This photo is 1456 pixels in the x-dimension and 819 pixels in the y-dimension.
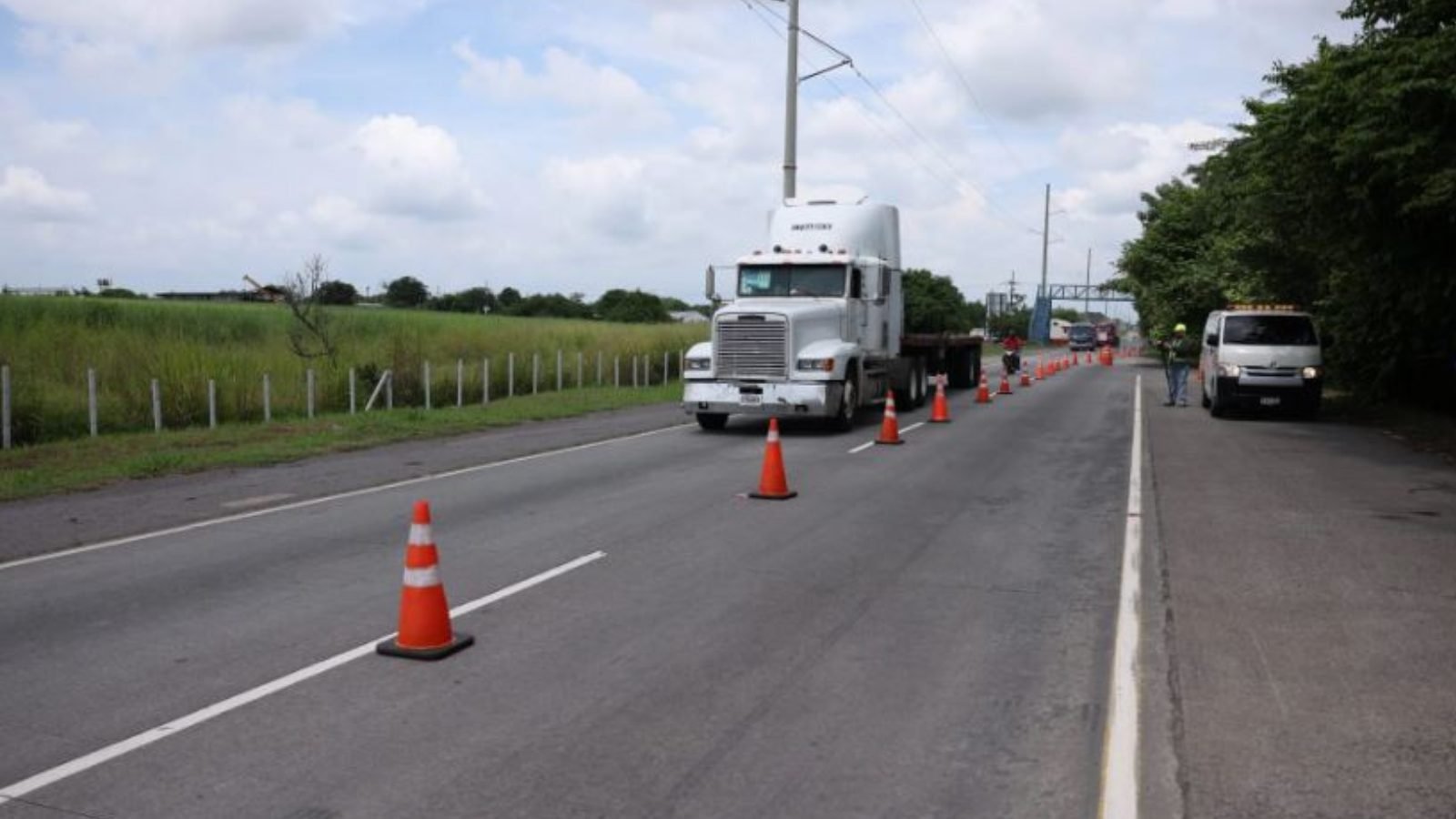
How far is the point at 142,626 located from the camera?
686 cm

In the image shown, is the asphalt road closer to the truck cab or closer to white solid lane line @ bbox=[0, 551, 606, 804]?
white solid lane line @ bbox=[0, 551, 606, 804]

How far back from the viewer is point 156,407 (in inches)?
755

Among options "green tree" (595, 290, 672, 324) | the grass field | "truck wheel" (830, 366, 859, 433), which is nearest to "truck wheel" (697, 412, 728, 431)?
"truck wheel" (830, 366, 859, 433)

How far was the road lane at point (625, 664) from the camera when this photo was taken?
4.52 metres

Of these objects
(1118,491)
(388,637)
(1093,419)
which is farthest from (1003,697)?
(1093,419)

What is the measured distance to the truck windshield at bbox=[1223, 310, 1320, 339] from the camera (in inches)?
880

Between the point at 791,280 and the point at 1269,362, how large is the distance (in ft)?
30.5

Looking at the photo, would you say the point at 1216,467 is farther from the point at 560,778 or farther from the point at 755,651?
the point at 560,778

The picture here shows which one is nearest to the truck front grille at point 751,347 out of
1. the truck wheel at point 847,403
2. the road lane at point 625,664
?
the truck wheel at point 847,403

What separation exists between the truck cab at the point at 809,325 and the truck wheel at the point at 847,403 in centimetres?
2

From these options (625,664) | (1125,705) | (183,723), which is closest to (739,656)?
(625,664)

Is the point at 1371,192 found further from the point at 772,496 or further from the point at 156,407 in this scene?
the point at 156,407

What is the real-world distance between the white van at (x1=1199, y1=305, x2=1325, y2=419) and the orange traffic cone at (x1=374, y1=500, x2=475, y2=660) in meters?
19.5

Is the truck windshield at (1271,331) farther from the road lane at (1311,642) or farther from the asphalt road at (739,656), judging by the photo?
the asphalt road at (739,656)
